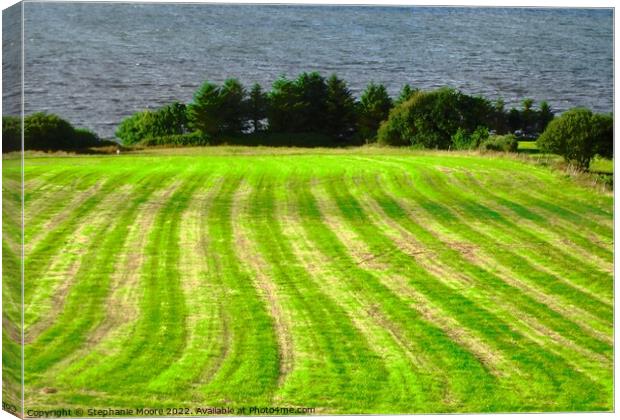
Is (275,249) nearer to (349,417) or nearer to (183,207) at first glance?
(183,207)

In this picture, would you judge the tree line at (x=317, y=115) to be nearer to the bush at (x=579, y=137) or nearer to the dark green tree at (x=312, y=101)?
the dark green tree at (x=312, y=101)

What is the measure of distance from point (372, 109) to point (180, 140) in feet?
8.53

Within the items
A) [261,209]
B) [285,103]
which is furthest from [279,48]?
[261,209]

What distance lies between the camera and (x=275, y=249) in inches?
640

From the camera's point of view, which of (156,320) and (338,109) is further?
(338,109)

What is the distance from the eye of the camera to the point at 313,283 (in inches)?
634

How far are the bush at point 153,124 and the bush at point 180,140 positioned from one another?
0.17 ft

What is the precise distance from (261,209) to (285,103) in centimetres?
145

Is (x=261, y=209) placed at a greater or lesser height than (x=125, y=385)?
greater

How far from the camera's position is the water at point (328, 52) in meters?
16.0

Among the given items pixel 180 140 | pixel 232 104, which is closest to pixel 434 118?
pixel 232 104

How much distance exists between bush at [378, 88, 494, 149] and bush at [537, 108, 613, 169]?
88 cm

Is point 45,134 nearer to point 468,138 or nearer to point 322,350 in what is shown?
point 322,350

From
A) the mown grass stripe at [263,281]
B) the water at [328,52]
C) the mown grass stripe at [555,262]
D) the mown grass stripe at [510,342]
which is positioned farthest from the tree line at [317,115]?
the mown grass stripe at [510,342]
